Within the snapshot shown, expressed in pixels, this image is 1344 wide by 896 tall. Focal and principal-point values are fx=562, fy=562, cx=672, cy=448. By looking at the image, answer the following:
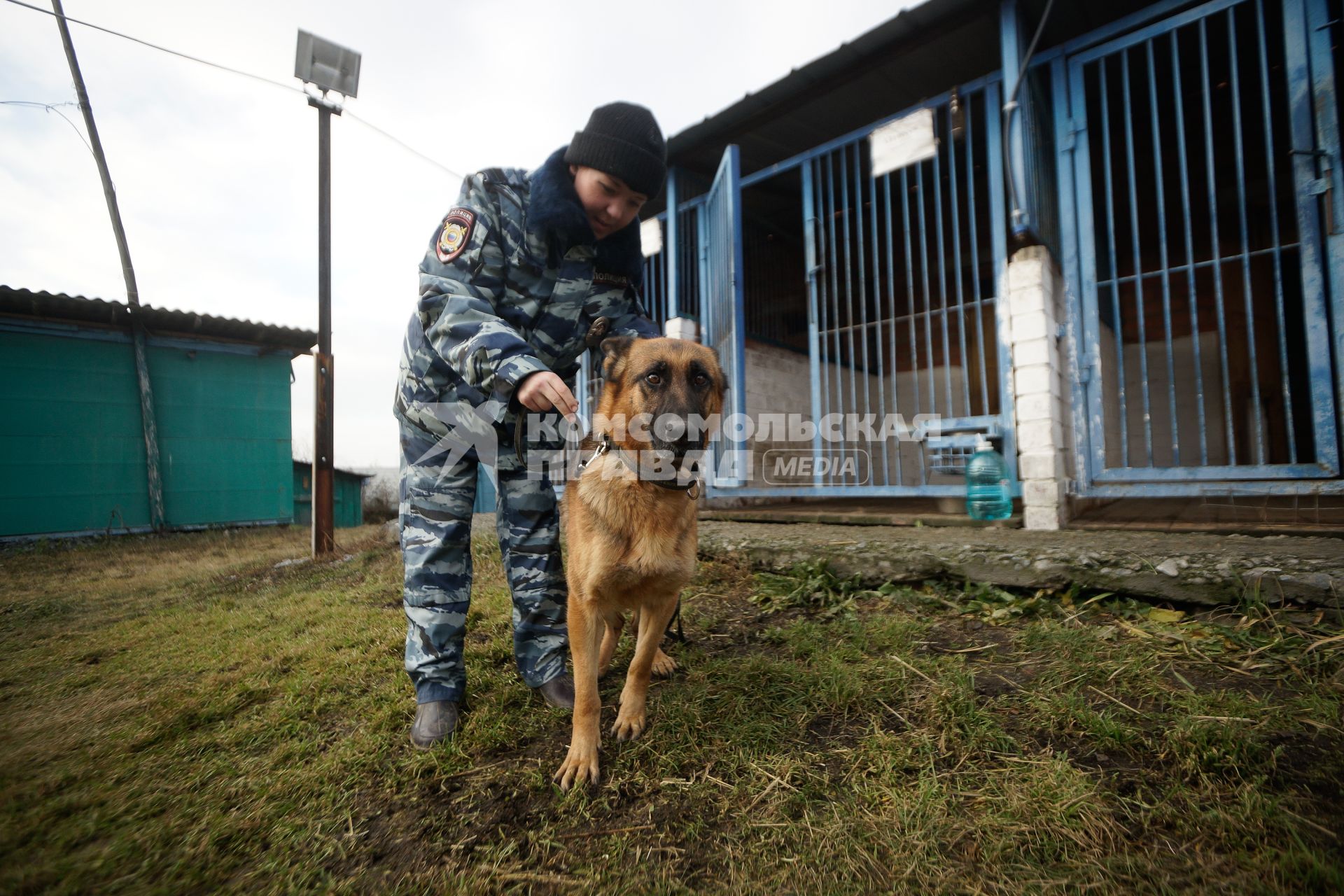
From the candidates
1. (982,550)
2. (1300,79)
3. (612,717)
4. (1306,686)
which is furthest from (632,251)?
(1300,79)

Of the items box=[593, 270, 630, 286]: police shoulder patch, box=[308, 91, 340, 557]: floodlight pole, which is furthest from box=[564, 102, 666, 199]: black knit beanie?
box=[308, 91, 340, 557]: floodlight pole

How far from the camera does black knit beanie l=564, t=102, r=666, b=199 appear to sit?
2037 mm

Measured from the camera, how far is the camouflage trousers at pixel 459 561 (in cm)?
194

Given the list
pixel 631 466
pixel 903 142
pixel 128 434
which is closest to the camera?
pixel 631 466

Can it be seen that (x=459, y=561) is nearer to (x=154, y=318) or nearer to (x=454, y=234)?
(x=454, y=234)

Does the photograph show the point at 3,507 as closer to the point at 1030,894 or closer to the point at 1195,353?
the point at 1030,894

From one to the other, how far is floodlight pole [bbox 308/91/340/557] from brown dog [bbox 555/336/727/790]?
462 centimetres

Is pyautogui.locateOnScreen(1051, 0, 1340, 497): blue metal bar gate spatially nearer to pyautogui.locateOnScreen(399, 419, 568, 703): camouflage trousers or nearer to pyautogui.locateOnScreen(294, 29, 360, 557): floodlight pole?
pyautogui.locateOnScreen(399, 419, 568, 703): camouflage trousers

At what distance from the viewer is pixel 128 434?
7.66 m

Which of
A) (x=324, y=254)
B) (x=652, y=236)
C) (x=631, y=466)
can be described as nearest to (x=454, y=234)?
(x=631, y=466)

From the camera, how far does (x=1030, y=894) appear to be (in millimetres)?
1083

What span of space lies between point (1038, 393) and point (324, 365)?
624 centimetres

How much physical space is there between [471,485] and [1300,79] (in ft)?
15.6

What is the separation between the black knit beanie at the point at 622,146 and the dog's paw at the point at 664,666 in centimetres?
187
